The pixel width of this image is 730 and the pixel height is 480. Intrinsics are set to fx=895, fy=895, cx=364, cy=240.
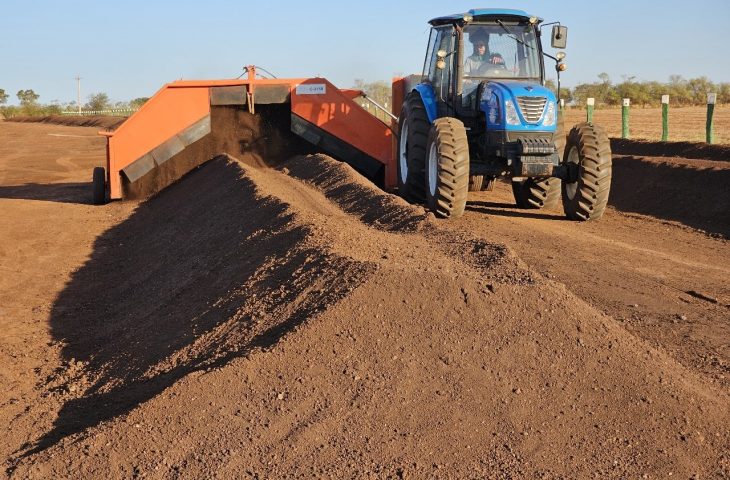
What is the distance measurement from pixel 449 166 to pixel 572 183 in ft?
6.94

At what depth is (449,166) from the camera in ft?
34.4

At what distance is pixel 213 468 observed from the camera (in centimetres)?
439

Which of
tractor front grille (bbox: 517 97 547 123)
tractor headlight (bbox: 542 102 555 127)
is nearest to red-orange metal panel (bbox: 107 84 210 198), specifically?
tractor front grille (bbox: 517 97 547 123)

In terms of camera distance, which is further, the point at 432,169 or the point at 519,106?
the point at 432,169

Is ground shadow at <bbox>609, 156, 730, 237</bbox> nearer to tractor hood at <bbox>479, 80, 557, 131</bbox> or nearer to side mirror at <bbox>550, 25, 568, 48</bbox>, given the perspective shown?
tractor hood at <bbox>479, 80, 557, 131</bbox>

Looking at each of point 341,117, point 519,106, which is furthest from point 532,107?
point 341,117

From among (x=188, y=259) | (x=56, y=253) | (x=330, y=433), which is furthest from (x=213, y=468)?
(x=56, y=253)

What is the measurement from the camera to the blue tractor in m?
10.7

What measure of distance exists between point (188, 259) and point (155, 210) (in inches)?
164

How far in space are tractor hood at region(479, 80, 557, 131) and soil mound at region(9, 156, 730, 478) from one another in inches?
143

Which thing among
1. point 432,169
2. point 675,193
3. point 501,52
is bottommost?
Result: point 675,193

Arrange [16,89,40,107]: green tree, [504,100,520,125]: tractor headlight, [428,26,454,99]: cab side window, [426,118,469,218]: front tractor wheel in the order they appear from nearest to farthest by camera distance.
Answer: [426,118,469,218]: front tractor wheel
[504,100,520,125]: tractor headlight
[428,26,454,99]: cab side window
[16,89,40,107]: green tree

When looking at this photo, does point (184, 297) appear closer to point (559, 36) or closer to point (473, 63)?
point (473, 63)

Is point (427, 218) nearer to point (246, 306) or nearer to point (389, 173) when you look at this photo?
point (246, 306)
